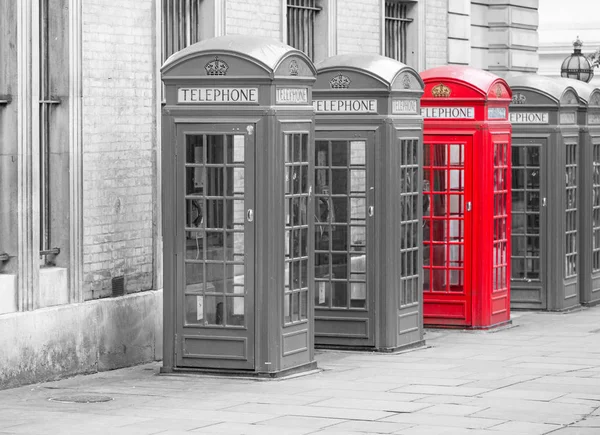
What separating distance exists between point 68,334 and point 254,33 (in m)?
4.27

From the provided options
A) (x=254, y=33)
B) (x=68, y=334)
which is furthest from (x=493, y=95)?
(x=68, y=334)

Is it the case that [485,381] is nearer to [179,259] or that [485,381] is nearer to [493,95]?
[179,259]

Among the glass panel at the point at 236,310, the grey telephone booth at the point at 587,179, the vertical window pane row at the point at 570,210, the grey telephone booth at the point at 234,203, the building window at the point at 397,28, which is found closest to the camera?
the grey telephone booth at the point at 234,203

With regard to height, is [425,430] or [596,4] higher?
[596,4]

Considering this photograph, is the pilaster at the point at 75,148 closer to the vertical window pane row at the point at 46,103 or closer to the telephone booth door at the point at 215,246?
the vertical window pane row at the point at 46,103

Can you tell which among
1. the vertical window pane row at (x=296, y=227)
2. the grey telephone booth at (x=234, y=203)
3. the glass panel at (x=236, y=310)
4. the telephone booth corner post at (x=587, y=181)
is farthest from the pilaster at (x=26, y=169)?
the telephone booth corner post at (x=587, y=181)

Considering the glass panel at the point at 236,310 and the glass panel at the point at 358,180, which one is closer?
the glass panel at the point at 236,310

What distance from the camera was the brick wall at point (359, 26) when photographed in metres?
16.5

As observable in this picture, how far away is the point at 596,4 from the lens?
49656 millimetres

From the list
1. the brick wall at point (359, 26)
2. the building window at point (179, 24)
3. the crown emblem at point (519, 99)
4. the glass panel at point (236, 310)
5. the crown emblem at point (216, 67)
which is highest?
the brick wall at point (359, 26)

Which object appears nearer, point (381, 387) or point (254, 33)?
point (381, 387)

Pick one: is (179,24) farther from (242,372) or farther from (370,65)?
(242,372)

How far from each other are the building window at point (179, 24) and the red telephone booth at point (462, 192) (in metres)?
2.34

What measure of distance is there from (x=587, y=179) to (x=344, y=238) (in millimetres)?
5345
